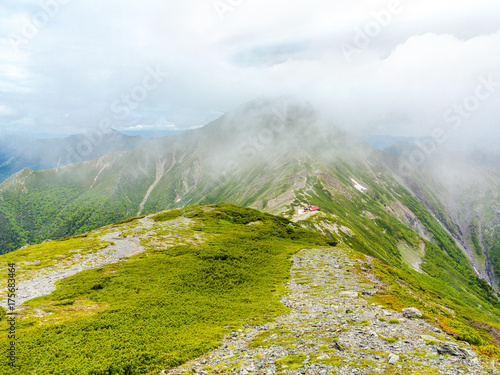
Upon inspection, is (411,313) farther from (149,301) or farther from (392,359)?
(149,301)

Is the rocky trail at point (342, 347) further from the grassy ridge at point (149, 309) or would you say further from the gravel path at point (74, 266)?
the gravel path at point (74, 266)

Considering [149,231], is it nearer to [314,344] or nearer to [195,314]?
[195,314]

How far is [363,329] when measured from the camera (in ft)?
79.5

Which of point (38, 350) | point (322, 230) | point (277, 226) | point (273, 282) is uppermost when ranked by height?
point (38, 350)

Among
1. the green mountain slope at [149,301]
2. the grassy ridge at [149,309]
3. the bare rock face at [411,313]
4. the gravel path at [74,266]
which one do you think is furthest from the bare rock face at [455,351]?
the gravel path at [74,266]

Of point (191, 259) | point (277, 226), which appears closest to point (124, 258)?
point (191, 259)

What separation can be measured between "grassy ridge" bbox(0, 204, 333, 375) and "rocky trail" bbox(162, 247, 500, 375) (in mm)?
3058

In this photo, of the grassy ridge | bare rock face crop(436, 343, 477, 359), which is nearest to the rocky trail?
bare rock face crop(436, 343, 477, 359)

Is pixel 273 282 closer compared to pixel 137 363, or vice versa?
pixel 137 363

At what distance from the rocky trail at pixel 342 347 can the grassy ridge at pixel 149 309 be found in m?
3.06

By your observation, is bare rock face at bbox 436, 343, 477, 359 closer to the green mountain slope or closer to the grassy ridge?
the green mountain slope

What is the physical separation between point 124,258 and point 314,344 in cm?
5282

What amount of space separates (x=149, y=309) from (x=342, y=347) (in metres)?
24.4

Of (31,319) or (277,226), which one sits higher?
(31,319)
